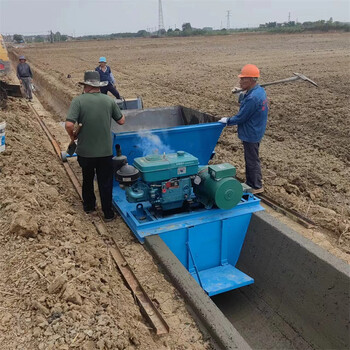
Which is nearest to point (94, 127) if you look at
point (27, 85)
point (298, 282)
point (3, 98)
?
point (298, 282)

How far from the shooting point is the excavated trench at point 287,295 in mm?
3678

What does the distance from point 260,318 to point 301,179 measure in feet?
8.85

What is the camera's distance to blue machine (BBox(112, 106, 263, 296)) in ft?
14.7

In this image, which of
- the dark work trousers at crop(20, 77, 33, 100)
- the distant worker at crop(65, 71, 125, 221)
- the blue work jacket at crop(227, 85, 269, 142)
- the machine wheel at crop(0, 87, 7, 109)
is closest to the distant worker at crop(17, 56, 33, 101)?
the dark work trousers at crop(20, 77, 33, 100)

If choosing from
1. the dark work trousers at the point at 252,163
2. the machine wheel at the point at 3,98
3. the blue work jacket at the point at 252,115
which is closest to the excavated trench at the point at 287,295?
the dark work trousers at the point at 252,163

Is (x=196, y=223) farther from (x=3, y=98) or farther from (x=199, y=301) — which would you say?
(x=3, y=98)

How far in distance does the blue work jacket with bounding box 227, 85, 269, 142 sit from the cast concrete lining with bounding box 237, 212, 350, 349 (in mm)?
1233

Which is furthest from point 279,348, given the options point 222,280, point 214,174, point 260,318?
point 214,174

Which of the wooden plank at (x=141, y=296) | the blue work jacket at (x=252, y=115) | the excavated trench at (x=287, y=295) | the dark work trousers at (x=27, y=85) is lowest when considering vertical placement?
the excavated trench at (x=287, y=295)

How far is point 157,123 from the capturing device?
682 centimetres

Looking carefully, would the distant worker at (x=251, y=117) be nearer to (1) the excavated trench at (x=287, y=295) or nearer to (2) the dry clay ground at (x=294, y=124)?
(2) the dry clay ground at (x=294, y=124)

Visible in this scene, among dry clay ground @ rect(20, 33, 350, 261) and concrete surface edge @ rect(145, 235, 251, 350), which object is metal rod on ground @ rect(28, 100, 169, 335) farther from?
dry clay ground @ rect(20, 33, 350, 261)

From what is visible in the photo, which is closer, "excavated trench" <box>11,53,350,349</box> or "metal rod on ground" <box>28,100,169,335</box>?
"metal rod on ground" <box>28,100,169,335</box>

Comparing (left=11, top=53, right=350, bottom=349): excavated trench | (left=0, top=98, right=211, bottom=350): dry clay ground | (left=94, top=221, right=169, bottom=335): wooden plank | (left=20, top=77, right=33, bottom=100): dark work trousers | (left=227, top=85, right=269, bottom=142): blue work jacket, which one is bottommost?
(left=11, top=53, right=350, bottom=349): excavated trench
